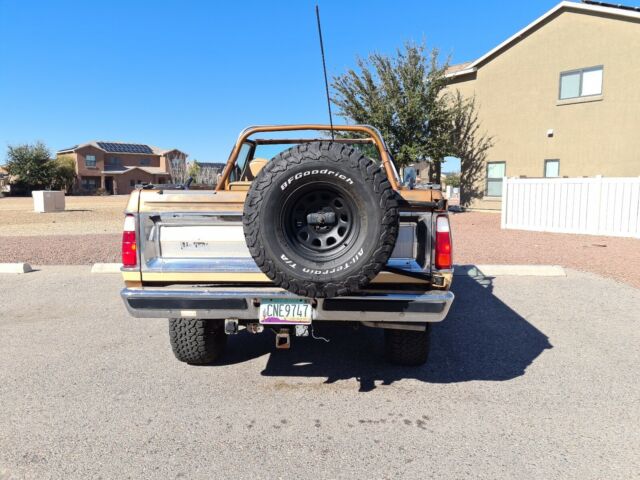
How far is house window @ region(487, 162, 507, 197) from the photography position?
19.2 meters

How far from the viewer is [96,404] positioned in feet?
10.4

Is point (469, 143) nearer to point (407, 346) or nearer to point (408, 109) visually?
point (408, 109)

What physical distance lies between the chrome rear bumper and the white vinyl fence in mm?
10854

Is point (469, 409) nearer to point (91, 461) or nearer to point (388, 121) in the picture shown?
point (91, 461)

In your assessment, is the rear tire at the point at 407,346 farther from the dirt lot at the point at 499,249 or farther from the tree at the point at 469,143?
the tree at the point at 469,143

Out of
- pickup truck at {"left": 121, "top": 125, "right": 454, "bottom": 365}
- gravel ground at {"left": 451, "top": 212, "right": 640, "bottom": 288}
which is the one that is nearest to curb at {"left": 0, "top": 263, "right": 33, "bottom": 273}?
pickup truck at {"left": 121, "top": 125, "right": 454, "bottom": 365}

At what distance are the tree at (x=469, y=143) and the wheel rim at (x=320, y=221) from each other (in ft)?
58.6

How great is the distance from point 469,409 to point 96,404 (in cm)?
257

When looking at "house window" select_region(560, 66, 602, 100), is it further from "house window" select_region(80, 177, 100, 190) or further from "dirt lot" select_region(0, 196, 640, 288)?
"house window" select_region(80, 177, 100, 190)

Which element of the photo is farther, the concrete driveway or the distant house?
the distant house

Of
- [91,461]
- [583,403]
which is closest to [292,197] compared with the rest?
[91,461]

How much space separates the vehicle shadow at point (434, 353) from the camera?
3.69 metres

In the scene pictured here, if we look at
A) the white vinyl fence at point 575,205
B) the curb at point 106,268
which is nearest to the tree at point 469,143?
the white vinyl fence at point 575,205

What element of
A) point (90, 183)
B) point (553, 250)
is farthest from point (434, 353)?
point (90, 183)
